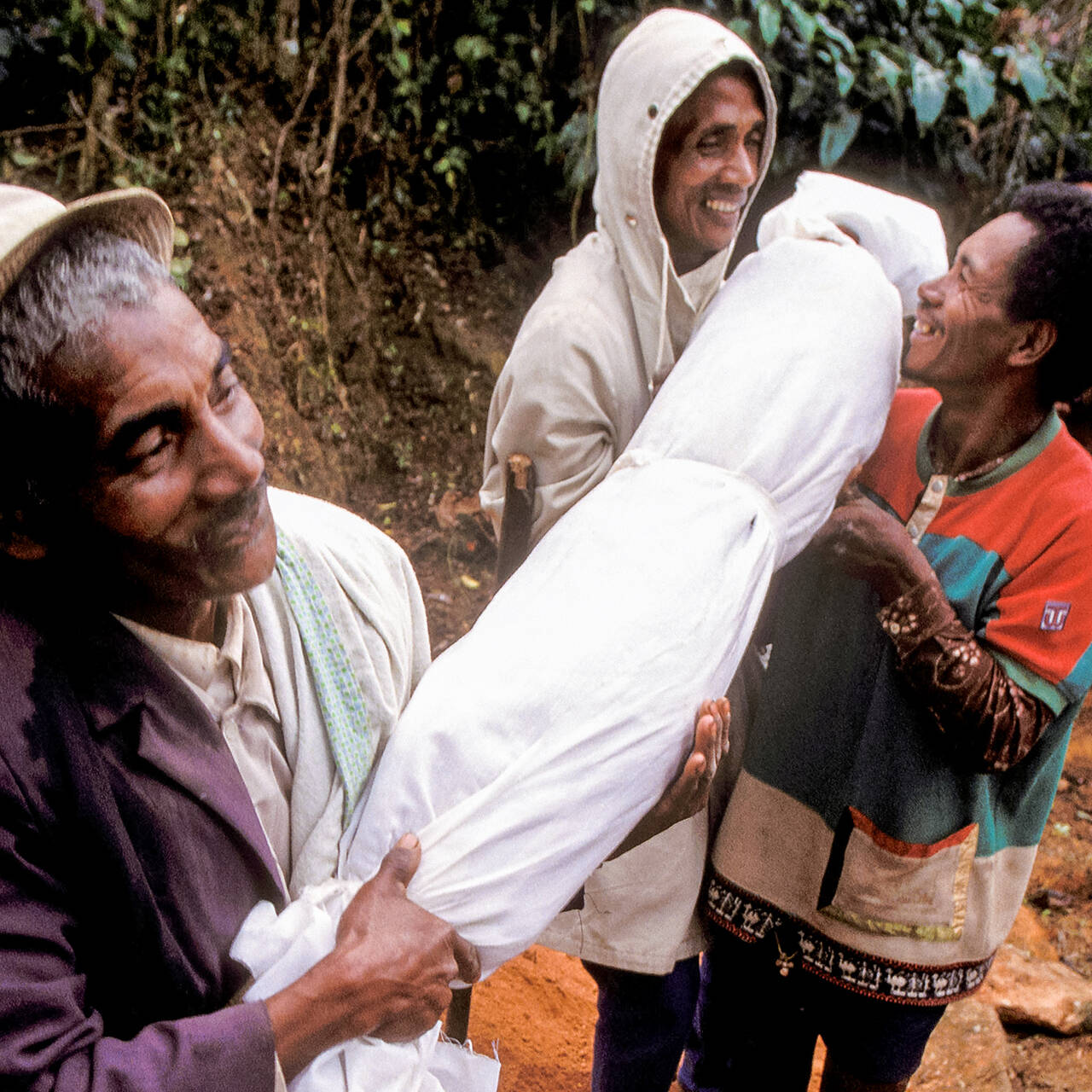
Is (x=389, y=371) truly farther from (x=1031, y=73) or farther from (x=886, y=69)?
(x=1031, y=73)

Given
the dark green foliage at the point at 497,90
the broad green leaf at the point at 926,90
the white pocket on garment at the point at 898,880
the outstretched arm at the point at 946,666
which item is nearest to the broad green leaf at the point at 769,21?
the dark green foliage at the point at 497,90

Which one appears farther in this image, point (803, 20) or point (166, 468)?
point (803, 20)

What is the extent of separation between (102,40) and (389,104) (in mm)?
1488

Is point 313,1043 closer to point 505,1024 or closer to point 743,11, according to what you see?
point 505,1024

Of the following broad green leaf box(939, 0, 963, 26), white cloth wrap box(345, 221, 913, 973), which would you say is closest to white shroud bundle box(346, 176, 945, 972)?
white cloth wrap box(345, 221, 913, 973)

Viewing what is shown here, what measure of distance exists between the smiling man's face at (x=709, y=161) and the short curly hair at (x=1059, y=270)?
0.65m

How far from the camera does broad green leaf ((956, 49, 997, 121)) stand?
460 cm

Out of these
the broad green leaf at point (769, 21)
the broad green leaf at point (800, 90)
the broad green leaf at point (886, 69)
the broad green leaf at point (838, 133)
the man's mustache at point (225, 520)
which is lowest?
the man's mustache at point (225, 520)

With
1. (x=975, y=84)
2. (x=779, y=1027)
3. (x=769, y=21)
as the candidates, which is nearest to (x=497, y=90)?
(x=769, y=21)

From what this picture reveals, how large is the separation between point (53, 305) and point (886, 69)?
4.93 meters

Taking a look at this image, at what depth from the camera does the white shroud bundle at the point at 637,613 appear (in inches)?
47.3

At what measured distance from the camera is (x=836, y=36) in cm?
459

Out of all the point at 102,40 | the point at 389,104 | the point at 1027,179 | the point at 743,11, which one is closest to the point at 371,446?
the point at 389,104

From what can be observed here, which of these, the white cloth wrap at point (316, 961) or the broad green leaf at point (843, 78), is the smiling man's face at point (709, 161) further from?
the broad green leaf at point (843, 78)
